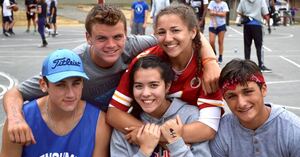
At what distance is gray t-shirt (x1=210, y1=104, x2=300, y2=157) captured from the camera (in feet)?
9.78

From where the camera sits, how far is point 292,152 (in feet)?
9.78

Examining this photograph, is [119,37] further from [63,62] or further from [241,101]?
[241,101]

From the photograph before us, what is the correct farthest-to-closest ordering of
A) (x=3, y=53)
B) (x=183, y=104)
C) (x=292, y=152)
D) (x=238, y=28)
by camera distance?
1. (x=238, y=28)
2. (x=3, y=53)
3. (x=183, y=104)
4. (x=292, y=152)

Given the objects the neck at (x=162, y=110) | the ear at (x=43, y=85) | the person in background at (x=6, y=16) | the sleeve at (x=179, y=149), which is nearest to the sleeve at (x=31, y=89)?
the ear at (x=43, y=85)

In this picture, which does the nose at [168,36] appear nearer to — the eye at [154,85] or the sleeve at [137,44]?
the eye at [154,85]

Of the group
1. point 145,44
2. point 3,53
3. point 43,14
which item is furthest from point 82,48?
point 43,14

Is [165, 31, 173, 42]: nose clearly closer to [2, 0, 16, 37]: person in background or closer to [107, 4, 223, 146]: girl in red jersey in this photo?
[107, 4, 223, 146]: girl in red jersey

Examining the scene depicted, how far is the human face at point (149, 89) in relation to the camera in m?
3.07

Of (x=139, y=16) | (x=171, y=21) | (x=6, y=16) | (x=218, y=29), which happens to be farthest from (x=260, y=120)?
(x=6, y=16)

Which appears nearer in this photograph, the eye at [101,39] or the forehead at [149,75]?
the forehead at [149,75]

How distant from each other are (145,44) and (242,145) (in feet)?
3.77

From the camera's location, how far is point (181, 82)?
3.22 metres

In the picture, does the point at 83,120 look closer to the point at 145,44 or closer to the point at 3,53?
the point at 145,44

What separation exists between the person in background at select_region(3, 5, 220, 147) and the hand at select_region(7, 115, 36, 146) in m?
0.04
